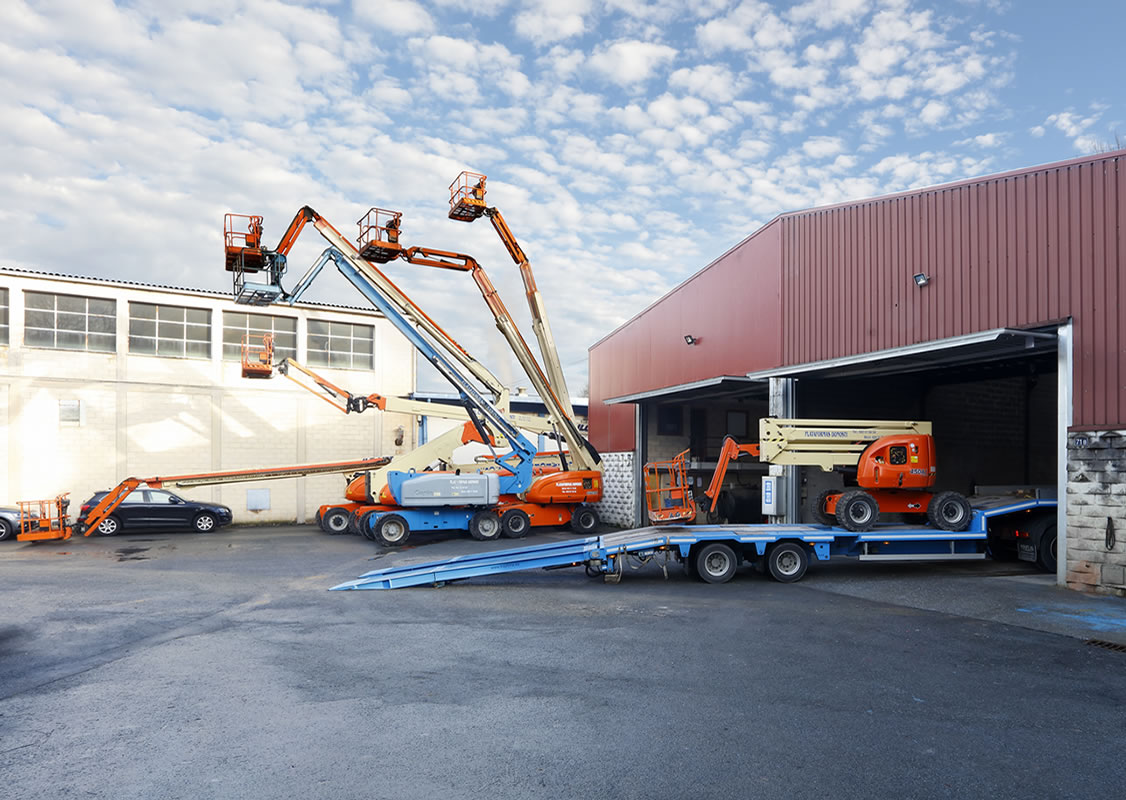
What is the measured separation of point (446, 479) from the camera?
1950 centimetres

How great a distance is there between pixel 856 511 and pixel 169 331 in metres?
22.8

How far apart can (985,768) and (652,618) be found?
5.11 metres

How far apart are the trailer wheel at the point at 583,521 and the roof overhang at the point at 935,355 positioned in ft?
20.8

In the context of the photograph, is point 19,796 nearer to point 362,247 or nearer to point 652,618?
point 652,618

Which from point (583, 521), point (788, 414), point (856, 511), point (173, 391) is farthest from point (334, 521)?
point (856, 511)

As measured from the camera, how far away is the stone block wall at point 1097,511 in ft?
38.2

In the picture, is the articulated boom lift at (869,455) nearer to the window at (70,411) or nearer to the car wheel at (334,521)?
the car wheel at (334,521)

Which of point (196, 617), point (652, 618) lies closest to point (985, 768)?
point (652, 618)

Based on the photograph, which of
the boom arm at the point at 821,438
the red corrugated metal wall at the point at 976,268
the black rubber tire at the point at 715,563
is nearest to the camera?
the red corrugated metal wall at the point at 976,268

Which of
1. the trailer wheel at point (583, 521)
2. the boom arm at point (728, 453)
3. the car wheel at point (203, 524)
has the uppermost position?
the boom arm at point (728, 453)

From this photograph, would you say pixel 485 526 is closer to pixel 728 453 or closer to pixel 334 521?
pixel 334 521

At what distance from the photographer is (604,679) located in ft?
23.7

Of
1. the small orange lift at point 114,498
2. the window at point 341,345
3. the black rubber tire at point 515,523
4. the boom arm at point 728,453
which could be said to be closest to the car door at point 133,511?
the small orange lift at point 114,498

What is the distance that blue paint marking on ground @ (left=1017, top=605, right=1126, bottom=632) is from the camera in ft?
31.9
